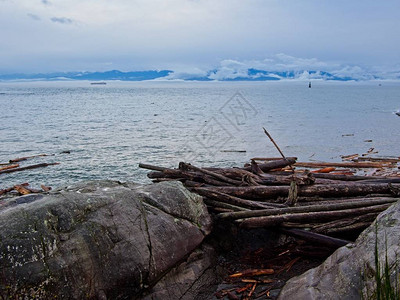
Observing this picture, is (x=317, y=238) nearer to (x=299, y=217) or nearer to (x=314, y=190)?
(x=299, y=217)

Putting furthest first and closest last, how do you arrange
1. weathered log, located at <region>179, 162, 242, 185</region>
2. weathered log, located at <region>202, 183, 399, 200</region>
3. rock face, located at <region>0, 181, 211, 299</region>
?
weathered log, located at <region>179, 162, 242, 185</region> → weathered log, located at <region>202, 183, 399, 200</region> → rock face, located at <region>0, 181, 211, 299</region>

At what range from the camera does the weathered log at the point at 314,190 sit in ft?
29.0

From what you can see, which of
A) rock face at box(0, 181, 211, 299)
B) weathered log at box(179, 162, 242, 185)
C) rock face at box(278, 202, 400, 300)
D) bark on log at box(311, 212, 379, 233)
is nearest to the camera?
rock face at box(278, 202, 400, 300)

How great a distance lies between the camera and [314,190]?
29.1 feet

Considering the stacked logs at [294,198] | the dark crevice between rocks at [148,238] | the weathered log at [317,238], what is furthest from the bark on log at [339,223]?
the dark crevice between rocks at [148,238]

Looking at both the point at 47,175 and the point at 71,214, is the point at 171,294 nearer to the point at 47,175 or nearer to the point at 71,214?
the point at 71,214

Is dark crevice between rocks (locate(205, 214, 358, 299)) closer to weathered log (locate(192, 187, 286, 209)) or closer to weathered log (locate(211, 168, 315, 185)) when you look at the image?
weathered log (locate(192, 187, 286, 209))

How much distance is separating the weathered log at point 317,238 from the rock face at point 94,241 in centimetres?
177

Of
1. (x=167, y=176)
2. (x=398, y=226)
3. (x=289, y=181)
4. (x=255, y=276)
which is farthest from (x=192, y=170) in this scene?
(x=398, y=226)

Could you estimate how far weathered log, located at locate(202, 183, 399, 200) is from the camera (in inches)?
348

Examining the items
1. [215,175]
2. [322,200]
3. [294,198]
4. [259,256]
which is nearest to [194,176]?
[215,175]

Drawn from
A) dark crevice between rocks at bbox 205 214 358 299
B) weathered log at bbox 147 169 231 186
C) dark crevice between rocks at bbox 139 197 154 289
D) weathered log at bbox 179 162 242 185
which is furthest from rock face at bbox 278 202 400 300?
weathered log at bbox 147 169 231 186

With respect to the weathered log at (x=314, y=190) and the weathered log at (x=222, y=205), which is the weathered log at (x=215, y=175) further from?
the weathered log at (x=222, y=205)

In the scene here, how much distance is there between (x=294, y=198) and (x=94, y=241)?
4471mm
